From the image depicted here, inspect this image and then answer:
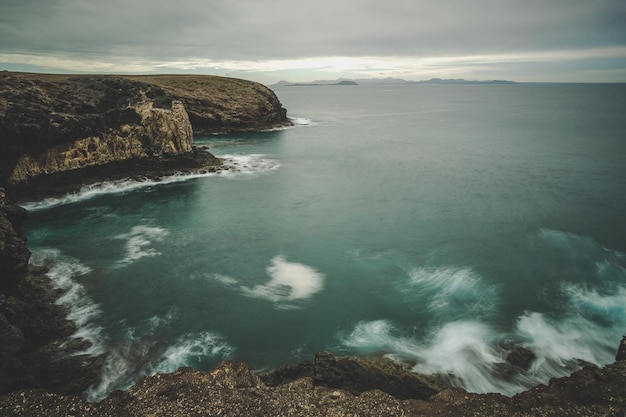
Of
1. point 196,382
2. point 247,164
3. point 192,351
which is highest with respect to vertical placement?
point 247,164

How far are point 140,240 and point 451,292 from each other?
2081cm

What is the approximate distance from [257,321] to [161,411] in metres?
8.28

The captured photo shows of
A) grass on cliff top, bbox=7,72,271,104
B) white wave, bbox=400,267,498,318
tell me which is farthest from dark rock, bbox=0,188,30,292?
grass on cliff top, bbox=7,72,271,104

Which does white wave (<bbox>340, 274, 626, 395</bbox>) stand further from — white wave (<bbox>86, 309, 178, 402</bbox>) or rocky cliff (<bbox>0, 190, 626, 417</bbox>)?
white wave (<bbox>86, 309, 178, 402</bbox>)

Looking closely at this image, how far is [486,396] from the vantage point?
9.69 metres

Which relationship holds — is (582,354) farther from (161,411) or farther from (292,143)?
(292,143)

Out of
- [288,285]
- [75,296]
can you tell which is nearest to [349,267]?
[288,285]

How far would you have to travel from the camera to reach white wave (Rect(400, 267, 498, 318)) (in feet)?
58.7

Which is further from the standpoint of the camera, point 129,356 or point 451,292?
point 451,292

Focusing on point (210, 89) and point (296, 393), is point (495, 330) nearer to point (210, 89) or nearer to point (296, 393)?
point (296, 393)

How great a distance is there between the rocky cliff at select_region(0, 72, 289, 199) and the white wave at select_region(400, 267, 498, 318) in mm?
30750

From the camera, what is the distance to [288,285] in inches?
791

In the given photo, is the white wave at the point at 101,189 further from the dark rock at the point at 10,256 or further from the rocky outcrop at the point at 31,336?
the dark rock at the point at 10,256

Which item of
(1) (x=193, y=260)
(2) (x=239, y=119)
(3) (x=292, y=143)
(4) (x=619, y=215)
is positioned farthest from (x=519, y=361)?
(2) (x=239, y=119)
